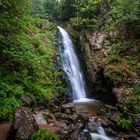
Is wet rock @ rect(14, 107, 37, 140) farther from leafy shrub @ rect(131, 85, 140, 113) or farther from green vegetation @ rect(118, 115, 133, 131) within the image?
leafy shrub @ rect(131, 85, 140, 113)

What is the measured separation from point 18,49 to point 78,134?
13.6ft

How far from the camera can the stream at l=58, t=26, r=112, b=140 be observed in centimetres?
1196

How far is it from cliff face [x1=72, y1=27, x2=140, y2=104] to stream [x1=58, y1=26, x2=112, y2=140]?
20.8 inches

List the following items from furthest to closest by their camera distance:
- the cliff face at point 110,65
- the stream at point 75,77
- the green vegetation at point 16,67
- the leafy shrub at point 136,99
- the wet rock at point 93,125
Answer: the cliff face at point 110,65
the stream at point 75,77
the leafy shrub at point 136,99
the wet rock at point 93,125
the green vegetation at point 16,67

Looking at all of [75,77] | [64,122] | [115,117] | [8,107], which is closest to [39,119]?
[8,107]

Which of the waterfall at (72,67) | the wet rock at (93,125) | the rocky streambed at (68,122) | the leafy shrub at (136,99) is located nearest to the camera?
the rocky streambed at (68,122)

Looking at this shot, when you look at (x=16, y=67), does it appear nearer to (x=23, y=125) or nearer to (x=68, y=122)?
(x=68, y=122)

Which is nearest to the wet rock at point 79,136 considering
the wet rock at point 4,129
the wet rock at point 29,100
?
the wet rock at point 4,129

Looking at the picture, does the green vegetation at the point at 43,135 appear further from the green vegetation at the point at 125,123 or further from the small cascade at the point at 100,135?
the green vegetation at the point at 125,123

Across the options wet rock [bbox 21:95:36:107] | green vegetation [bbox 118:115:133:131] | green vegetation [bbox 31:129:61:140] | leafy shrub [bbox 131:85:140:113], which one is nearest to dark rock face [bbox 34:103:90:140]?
green vegetation [bbox 31:129:61:140]

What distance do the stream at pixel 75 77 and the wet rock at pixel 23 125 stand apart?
15.8ft

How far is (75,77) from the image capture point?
15086mm

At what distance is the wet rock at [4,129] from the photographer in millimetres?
5916

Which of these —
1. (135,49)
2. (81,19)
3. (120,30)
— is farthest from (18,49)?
(81,19)
